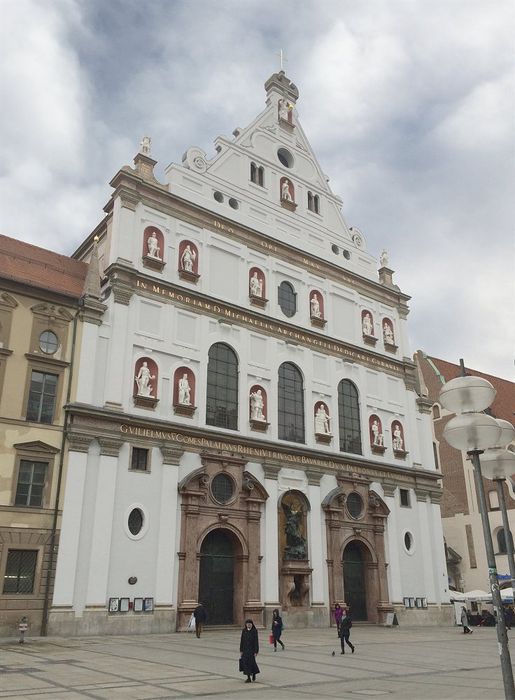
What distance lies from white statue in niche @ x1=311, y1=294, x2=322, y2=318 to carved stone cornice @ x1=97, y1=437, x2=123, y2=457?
15.5 meters

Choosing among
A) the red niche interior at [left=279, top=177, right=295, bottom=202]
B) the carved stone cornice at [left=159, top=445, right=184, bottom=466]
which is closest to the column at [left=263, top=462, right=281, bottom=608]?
the carved stone cornice at [left=159, top=445, right=184, bottom=466]

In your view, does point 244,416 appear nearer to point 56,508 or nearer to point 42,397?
point 42,397

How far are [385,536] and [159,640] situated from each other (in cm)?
1668

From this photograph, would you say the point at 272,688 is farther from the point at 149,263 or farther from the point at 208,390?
the point at 149,263

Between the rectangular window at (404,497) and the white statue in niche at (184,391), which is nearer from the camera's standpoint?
the white statue in niche at (184,391)

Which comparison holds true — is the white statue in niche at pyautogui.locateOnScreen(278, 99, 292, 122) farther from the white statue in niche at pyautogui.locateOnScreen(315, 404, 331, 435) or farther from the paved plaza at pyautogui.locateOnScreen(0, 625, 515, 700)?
the paved plaza at pyautogui.locateOnScreen(0, 625, 515, 700)

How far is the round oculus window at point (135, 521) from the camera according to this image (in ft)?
87.8

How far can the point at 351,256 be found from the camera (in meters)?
42.5

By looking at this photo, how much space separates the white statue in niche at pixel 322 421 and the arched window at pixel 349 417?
4.71 feet

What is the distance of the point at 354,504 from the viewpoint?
35594mm

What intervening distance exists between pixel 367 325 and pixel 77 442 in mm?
21684

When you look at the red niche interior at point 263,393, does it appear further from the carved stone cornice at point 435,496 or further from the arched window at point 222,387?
the carved stone cornice at point 435,496

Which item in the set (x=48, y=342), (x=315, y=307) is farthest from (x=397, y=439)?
(x=48, y=342)

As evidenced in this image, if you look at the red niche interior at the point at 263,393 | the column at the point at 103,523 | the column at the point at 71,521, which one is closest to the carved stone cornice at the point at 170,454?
the column at the point at 103,523
